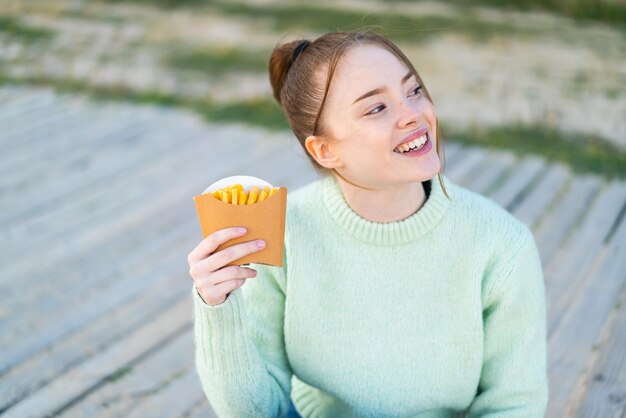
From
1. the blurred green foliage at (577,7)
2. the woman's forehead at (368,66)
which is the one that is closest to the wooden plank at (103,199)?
the woman's forehead at (368,66)

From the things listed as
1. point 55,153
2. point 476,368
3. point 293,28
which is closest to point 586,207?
point 476,368

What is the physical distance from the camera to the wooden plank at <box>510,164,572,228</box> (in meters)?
3.59

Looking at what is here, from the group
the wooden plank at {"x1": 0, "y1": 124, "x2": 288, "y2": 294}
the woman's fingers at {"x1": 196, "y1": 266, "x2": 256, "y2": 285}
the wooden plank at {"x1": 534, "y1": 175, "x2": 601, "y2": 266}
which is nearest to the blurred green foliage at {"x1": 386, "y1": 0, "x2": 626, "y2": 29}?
the wooden plank at {"x1": 534, "y1": 175, "x2": 601, "y2": 266}

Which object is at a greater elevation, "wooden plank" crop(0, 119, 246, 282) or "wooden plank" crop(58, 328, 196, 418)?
"wooden plank" crop(0, 119, 246, 282)

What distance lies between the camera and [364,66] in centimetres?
181

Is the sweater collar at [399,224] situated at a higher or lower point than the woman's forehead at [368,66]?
lower

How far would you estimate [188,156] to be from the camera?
446 centimetres

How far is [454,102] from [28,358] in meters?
3.01

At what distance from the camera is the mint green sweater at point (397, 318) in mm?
1834

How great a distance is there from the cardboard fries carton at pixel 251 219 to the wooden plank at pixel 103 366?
1.20 meters

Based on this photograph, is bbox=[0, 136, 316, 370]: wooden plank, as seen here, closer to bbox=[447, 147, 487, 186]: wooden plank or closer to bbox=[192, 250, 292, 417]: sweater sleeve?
bbox=[192, 250, 292, 417]: sweater sleeve

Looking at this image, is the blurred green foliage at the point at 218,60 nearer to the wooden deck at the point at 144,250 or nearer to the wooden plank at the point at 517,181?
the wooden deck at the point at 144,250

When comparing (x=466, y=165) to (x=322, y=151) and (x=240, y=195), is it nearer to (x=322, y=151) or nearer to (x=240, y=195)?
(x=322, y=151)

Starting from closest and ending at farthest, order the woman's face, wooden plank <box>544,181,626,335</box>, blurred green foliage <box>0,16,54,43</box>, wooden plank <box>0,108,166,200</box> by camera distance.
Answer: the woman's face → wooden plank <box>544,181,626,335</box> → wooden plank <box>0,108,166,200</box> → blurred green foliage <box>0,16,54,43</box>
